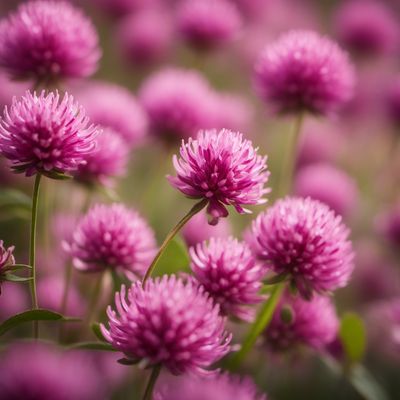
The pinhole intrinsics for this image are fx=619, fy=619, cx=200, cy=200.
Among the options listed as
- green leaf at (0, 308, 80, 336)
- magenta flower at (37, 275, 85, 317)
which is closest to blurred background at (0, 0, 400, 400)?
magenta flower at (37, 275, 85, 317)

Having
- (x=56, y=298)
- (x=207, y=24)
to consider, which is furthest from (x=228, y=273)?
(x=207, y=24)

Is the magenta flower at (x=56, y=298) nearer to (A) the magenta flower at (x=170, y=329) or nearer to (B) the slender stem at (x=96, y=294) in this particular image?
(B) the slender stem at (x=96, y=294)

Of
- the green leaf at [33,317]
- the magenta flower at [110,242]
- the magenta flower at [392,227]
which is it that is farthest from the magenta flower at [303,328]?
the magenta flower at [392,227]

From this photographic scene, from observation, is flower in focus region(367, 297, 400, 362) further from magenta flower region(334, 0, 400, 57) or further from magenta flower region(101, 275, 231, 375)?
magenta flower region(334, 0, 400, 57)

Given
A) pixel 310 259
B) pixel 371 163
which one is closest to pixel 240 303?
pixel 310 259

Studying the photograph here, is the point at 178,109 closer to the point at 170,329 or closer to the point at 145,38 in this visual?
the point at 145,38

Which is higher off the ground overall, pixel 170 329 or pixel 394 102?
pixel 394 102
